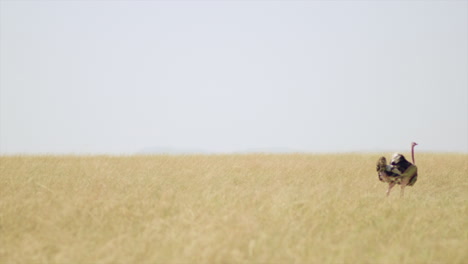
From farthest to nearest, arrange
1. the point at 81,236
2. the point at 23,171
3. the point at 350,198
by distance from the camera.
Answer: the point at 23,171
the point at 350,198
the point at 81,236

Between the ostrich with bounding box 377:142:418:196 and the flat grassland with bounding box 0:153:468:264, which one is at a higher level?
the ostrich with bounding box 377:142:418:196

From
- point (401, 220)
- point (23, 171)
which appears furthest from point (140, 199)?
point (23, 171)

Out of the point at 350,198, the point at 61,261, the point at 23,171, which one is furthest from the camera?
the point at 23,171

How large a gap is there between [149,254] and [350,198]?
16.3 feet

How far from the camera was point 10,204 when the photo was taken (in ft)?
26.6

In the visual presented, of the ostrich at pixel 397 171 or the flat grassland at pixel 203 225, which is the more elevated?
the ostrich at pixel 397 171

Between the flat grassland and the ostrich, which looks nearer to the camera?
the flat grassland

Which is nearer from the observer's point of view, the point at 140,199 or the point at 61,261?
the point at 61,261

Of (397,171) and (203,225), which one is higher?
(397,171)

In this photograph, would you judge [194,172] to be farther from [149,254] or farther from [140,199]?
[149,254]

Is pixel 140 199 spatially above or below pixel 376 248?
above

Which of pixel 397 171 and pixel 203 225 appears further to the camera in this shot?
pixel 397 171

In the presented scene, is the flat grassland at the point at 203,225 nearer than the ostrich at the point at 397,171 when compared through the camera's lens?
Yes

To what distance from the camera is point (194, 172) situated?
523 inches
